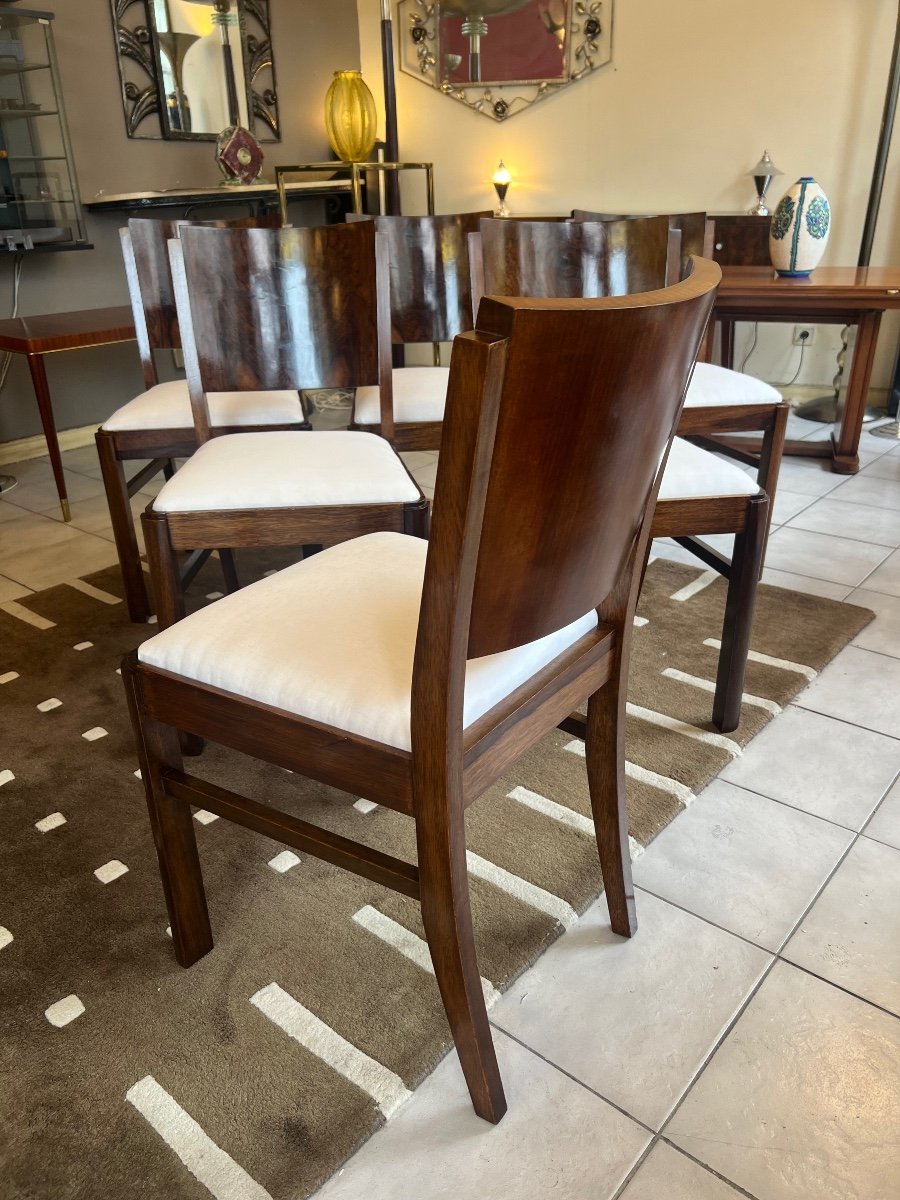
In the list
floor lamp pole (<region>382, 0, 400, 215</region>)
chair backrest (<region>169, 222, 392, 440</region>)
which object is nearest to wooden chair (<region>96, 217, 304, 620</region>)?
chair backrest (<region>169, 222, 392, 440</region>)

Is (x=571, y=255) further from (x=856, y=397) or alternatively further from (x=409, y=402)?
(x=856, y=397)

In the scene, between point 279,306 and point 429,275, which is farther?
point 429,275

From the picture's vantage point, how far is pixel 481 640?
0.80 meters

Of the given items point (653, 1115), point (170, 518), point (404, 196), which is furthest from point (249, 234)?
point (404, 196)

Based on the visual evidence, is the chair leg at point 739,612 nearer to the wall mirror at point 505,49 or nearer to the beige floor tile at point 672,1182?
the beige floor tile at point 672,1182

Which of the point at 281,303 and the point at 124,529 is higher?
the point at 281,303

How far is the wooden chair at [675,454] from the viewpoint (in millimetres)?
1498

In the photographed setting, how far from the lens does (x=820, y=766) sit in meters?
1.55

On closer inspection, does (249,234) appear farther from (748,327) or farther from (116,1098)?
(748,327)

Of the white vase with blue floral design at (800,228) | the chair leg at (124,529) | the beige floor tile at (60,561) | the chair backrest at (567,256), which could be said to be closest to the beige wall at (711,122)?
the white vase with blue floral design at (800,228)

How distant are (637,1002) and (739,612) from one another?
2.30ft

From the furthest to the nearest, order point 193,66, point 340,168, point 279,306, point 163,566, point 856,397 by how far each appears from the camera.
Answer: point 340,168 < point 193,66 < point 856,397 < point 279,306 < point 163,566

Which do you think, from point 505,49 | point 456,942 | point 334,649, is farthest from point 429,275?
point 505,49

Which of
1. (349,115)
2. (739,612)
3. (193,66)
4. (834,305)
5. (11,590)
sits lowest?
(11,590)
